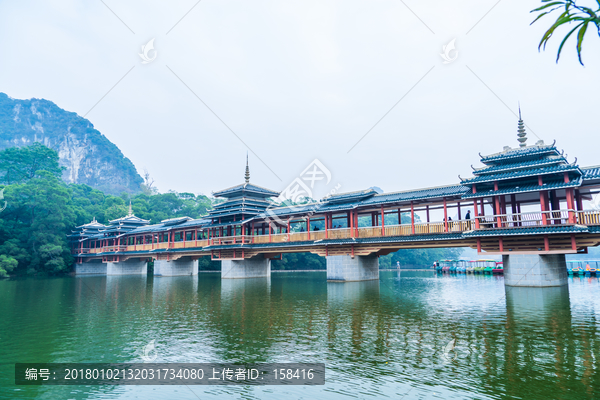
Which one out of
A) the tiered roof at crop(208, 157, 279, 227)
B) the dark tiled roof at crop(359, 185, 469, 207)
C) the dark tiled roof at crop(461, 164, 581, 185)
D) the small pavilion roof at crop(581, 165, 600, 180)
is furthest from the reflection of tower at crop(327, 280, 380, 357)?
the tiered roof at crop(208, 157, 279, 227)

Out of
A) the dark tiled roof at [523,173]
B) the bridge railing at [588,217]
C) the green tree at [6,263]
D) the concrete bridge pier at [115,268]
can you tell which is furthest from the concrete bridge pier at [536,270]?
the green tree at [6,263]

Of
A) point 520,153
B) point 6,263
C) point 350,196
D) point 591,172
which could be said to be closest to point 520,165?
point 520,153

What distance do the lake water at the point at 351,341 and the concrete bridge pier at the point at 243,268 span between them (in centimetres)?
1593

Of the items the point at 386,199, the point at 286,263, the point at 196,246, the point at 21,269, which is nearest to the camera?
the point at 386,199

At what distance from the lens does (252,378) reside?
7.42 metres

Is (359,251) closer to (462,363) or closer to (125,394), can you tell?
(462,363)

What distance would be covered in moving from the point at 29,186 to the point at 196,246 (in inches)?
1078

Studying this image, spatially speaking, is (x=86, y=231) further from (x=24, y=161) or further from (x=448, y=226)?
(x=448, y=226)

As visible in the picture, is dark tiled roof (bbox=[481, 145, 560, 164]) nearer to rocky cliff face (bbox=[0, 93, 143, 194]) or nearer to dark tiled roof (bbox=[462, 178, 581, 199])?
dark tiled roof (bbox=[462, 178, 581, 199])

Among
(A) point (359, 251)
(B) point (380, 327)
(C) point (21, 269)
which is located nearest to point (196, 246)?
(A) point (359, 251)

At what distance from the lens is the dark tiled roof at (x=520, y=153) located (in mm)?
18734

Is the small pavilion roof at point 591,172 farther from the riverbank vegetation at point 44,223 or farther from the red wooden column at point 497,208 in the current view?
the riverbank vegetation at point 44,223

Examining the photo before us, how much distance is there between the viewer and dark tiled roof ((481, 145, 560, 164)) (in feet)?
61.5

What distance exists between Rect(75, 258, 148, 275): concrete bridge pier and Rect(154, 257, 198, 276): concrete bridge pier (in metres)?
8.81
